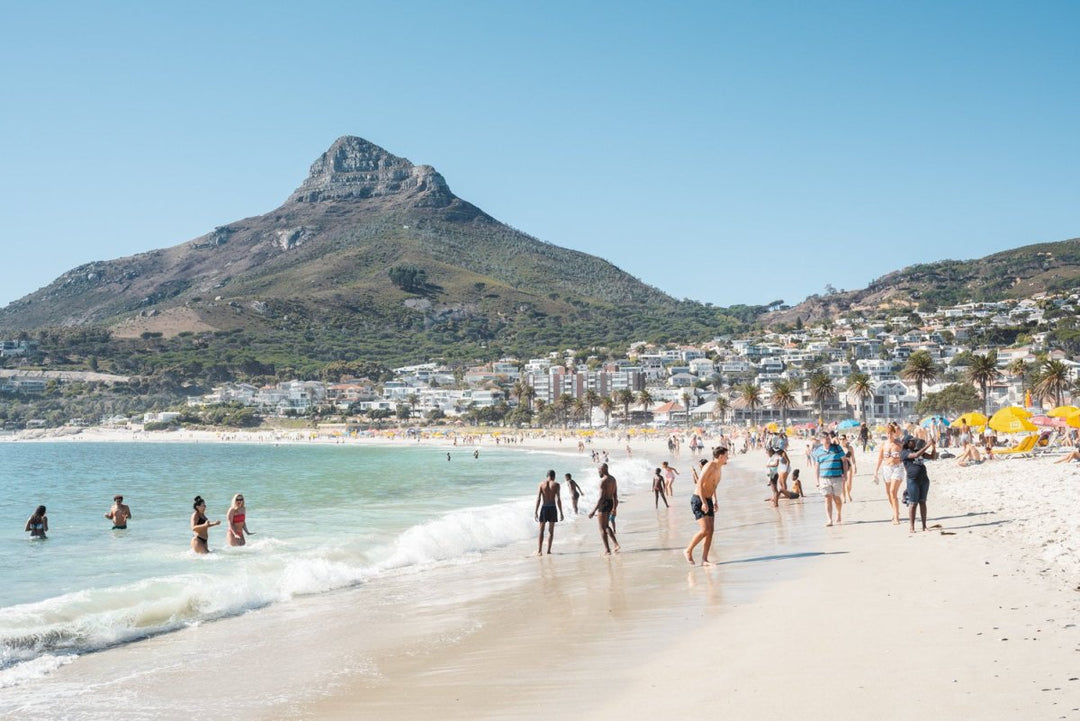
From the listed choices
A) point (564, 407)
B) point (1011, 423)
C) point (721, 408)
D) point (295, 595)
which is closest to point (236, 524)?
point (295, 595)

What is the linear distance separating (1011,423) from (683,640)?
2545 centimetres

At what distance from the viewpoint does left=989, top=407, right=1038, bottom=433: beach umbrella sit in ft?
89.8

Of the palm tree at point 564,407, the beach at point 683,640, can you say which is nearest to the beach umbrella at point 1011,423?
the beach at point 683,640

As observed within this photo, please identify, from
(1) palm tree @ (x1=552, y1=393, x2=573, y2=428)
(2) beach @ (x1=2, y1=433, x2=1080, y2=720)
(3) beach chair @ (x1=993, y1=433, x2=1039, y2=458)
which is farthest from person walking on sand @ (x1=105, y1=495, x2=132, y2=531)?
(1) palm tree @ (x1=552, y1=393, x2=573, y2=428)

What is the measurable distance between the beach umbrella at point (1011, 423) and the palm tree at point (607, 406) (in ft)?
291

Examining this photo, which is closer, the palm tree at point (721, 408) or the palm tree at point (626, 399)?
the palm tree at point (721, 408)

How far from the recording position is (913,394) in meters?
106

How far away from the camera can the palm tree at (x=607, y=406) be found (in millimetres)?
117113

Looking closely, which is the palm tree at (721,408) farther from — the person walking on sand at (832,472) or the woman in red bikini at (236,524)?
the woman in red bikini at (236,524)

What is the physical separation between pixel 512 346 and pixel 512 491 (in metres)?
150

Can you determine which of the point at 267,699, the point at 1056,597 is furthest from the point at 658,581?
the point at 267,699

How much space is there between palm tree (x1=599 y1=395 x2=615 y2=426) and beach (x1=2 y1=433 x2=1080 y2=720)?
345ft

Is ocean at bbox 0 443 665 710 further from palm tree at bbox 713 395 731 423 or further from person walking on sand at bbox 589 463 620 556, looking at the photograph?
palm tree at bbox 713 395 731 423

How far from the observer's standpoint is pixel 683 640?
6.55m
